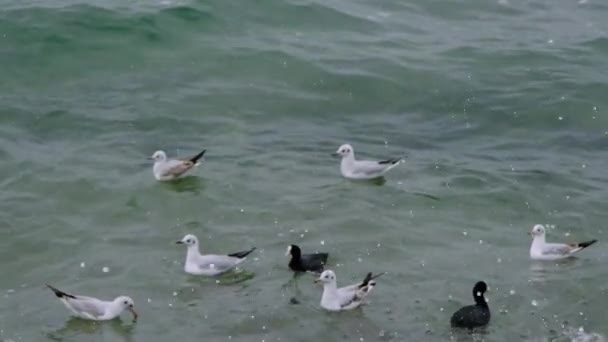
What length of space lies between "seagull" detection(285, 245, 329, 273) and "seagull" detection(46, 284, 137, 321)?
222cm

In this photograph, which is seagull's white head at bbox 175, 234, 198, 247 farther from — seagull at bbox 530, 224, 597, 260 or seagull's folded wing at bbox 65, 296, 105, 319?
seagull at bbox 530, 224, 597, 260

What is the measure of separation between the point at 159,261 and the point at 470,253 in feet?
13.2

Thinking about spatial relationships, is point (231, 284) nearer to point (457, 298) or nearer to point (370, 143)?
point (457, 298)

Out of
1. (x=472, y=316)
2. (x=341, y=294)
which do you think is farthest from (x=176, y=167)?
(x=472, y=316)

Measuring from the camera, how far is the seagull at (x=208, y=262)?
1488 centimetres

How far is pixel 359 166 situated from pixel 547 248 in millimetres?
3689

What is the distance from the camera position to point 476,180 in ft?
59.8

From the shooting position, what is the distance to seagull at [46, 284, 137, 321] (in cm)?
1370

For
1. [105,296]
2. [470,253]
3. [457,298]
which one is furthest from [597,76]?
[105,296]

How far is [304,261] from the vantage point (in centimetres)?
1496

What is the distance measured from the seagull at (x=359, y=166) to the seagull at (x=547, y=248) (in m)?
3.21

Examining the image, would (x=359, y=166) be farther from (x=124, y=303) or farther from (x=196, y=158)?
(x=124, y=303)

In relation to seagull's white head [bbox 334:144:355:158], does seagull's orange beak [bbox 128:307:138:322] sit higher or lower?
lower

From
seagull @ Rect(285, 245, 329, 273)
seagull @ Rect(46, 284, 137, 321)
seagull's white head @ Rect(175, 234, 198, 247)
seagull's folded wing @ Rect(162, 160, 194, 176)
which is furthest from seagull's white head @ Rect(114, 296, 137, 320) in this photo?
seagull's folded wing @ Rect(162, 160, 194, 176)
